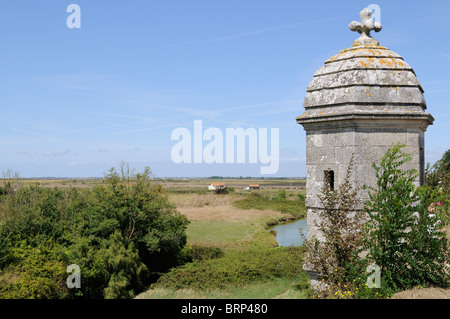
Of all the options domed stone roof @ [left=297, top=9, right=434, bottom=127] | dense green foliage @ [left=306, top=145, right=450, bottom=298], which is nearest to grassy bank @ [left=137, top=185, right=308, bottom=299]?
dense green foliage @ [left=306, top=145, right=450, bottom=298]

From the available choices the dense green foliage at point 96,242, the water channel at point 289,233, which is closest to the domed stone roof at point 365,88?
the dense green foliage at point 96,242

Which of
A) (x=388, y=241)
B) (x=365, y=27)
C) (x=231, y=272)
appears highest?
(x=365, y=27)

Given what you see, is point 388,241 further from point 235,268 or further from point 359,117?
point 235,268

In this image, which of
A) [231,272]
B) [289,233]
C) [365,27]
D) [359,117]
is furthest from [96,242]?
[289,233]

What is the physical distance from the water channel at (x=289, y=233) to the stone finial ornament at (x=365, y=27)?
59.6 ft

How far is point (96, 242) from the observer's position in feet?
54.2

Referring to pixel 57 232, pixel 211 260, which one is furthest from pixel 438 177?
pixel 57 232

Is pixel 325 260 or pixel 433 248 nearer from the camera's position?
pixel 433 248

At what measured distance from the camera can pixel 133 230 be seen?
17.4m

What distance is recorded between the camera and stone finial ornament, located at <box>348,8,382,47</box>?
723 centimetres

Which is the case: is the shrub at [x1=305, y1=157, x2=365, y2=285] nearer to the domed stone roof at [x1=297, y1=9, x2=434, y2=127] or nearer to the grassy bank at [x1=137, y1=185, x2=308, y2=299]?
the domed stone roof at [x1=297, y1=9, x2=434, y2=127]

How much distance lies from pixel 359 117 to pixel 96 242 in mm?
13591
